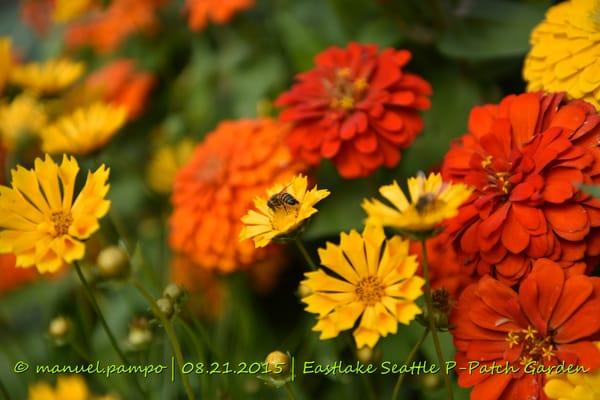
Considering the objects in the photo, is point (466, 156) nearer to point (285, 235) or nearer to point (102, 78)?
point (285, 235)

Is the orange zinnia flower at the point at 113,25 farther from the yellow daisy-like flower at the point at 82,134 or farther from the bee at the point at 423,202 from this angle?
the bee at the point at 423,202

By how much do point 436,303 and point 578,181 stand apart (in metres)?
0.11

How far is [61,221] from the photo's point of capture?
39cm

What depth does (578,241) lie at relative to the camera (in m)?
0.38

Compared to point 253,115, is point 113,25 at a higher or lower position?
higher

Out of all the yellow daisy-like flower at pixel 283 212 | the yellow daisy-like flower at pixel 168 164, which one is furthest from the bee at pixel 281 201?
the yellow daisy-like flower at pixel 168 164

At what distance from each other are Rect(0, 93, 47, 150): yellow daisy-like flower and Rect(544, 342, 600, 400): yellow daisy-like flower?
0.55 metres

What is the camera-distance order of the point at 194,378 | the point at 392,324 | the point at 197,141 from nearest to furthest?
1. the point at 392,324
2. the point at 194,378
3. the point at 197,141

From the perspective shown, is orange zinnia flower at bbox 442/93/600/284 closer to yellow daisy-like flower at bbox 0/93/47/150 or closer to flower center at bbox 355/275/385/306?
flower center at bbox 355/275/385/306

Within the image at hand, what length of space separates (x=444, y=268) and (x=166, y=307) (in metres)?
0.21

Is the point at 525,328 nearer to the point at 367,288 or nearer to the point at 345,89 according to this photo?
the point at 367,288

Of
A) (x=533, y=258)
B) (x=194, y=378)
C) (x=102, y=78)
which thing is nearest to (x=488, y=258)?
(x=533, y=258)

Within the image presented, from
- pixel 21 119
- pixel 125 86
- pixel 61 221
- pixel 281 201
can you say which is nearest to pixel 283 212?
pixel 281 201

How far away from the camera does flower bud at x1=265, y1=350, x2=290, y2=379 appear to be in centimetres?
38
